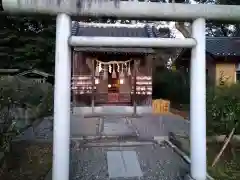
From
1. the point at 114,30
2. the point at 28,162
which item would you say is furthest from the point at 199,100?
the point at 114,30

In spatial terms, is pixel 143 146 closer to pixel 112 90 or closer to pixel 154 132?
pixel 154 132

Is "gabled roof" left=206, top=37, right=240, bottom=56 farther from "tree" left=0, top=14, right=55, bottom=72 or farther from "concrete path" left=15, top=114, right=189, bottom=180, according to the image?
"concrete path" left=15, top=114, right=189, bottom=180

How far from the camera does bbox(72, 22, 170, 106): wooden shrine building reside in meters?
15.2

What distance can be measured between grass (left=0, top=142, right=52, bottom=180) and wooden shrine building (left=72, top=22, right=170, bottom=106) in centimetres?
830

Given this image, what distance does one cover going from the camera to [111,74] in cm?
1612

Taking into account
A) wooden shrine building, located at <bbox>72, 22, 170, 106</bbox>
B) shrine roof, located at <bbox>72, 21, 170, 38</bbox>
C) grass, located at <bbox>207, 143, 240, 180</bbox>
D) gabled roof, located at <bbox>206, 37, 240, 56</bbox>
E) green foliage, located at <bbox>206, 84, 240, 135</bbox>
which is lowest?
grass, located at <bbox>207, 143, 240, 180</bbox>

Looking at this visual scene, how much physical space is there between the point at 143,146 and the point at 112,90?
9228 mm

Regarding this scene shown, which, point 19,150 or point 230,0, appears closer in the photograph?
point 19,150

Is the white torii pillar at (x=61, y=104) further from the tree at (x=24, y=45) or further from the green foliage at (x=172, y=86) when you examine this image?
the tree at (x=24, y=45)

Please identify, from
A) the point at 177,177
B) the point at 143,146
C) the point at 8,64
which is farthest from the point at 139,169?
the point at 8,64

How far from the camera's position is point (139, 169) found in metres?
5.55

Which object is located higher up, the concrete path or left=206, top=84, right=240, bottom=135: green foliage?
left=206, top=84, right=240, bottom=135: green foliage

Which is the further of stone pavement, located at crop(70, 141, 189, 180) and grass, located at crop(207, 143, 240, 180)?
grass, located at crop(207, 143, 240, 180)

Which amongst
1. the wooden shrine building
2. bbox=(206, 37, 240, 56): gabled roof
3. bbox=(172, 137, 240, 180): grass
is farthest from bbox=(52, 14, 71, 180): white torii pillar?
bbox=(206, 37, 240, 56): gabled roof
